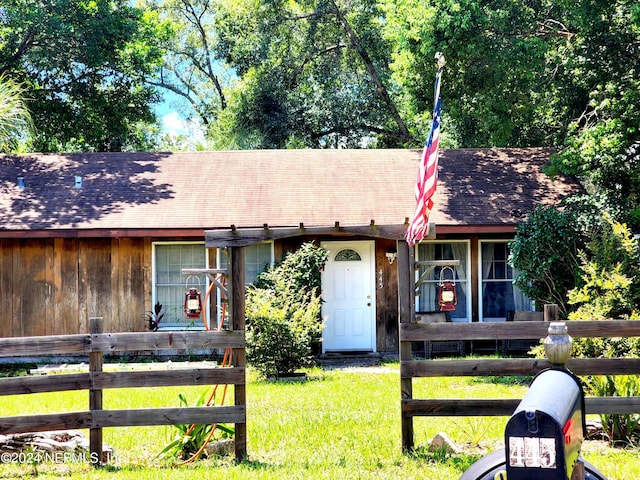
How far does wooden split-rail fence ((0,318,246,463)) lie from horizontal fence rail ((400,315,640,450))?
1.53m

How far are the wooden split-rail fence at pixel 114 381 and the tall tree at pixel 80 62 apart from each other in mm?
17116

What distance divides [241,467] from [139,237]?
33.2ft

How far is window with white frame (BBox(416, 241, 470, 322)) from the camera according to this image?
55.0ft

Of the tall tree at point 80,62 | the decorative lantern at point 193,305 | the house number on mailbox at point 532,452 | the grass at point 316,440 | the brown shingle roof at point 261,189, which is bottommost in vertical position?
the grass at point 316,440

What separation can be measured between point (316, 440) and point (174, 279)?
30.0ft

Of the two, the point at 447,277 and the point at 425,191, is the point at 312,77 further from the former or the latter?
the point at 425,191

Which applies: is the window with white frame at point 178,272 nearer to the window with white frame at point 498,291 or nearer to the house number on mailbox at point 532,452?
the window with white frame at point 498,291

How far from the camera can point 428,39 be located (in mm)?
16250

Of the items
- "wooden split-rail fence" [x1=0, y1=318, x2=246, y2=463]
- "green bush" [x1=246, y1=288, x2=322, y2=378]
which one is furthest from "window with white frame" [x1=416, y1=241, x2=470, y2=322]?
"wooden split-rail fence" [x1=0, y1=318, x2=246, y2=463]

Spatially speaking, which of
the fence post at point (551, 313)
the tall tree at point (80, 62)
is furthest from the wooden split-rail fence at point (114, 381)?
the tall tree at point (80, 62)

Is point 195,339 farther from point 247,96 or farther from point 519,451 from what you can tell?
point 247,96

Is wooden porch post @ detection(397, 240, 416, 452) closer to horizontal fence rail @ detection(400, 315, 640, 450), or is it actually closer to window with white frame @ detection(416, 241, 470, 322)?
horizontal fence rail @ detection(400, 315, 640, 450)

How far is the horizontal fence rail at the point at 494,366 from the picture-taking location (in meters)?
6.87

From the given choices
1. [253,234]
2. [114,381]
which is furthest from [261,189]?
[114,381]
